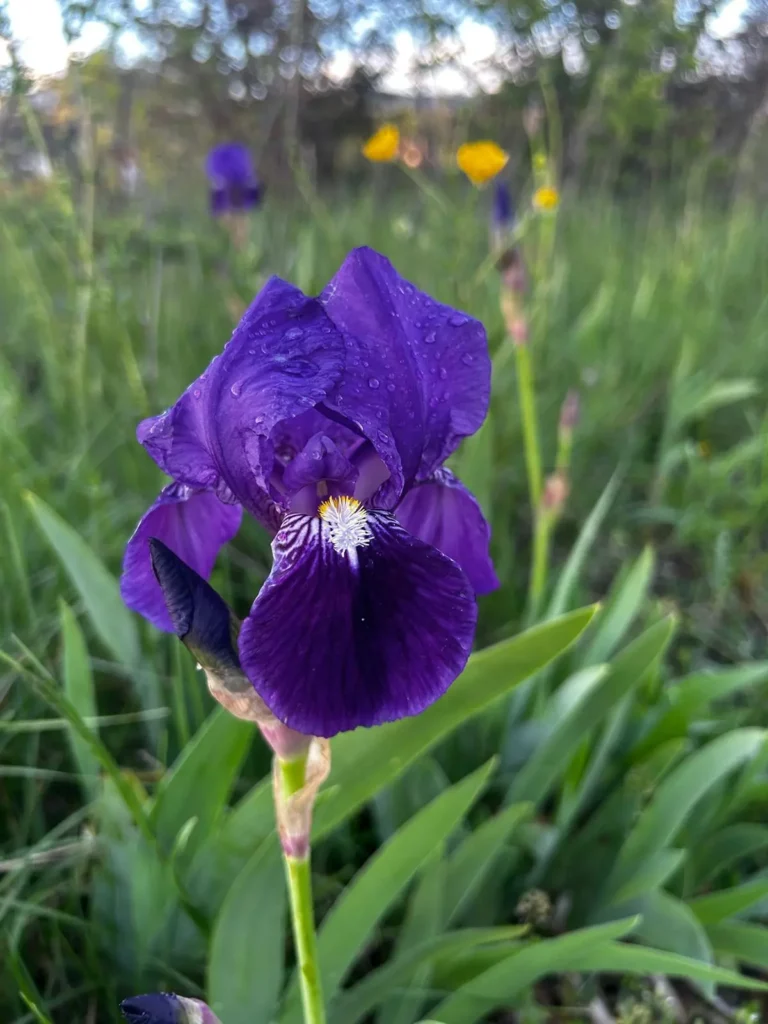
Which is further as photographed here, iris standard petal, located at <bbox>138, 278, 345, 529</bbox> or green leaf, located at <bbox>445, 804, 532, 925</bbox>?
green leaf, located at <bbox>445, 804, 532, 925</bbox>

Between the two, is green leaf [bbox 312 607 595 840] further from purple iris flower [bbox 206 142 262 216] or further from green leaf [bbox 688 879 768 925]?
purple iris flower [bbox 206 142 262 216]

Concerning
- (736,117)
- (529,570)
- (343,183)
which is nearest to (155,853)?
(529,570)

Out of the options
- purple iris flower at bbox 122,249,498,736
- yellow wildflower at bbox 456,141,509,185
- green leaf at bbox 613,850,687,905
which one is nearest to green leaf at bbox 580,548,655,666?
green leaf at bbox 613,850,687,905

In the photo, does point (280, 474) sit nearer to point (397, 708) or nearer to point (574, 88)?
point (397, 708)

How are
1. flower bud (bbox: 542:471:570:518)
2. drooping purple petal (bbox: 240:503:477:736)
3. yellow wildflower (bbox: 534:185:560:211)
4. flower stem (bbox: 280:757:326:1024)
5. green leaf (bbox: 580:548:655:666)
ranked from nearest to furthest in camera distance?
drooping purple petal (bbox: 240:503:477:736) < flower stem (bbox: 280:757:326:1024) < green leaf (bbox: 580:548:655:666) < flower bud (bbox: 542:471:570:518) < yellow wildflower (bbox: 534:185:560:211)

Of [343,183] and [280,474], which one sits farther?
[343,183]

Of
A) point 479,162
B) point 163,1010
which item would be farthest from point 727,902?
point 479,162

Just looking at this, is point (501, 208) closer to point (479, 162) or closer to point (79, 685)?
point (479, 162)
